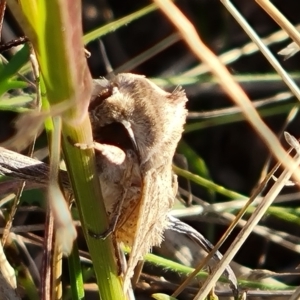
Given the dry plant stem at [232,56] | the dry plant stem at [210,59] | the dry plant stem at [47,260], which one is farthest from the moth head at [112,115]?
the dry plant stem at [232,56]

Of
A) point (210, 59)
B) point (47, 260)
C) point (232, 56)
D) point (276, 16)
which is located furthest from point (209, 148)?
point (210, 59)

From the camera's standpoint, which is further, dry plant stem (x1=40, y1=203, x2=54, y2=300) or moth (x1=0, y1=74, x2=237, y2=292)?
dry plant stem (x1=40, y1=203, x2=54, y2=300)

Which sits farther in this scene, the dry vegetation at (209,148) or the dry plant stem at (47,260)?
the dry vegetation at (209,148)

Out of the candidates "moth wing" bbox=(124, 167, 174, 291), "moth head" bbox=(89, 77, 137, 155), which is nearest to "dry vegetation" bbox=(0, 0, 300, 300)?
"moth wing" bbox=(124, 167, 174, 291)

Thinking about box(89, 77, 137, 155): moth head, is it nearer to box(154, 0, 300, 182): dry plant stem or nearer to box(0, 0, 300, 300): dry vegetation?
box(154, 0, 300, 182): dry plant stem

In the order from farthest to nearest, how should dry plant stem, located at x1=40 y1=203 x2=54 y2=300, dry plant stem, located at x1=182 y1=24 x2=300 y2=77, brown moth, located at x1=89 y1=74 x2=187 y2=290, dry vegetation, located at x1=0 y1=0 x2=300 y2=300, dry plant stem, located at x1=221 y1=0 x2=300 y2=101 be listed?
dry plant stem, located at x1=182 y1=24 x2=300 y2=77
dry vegetation, located at x1=0 y1=0 x2=300 y2=300
dry plant stem, located at x1=40 y1=203 x2=54 y2=300
dry plant stem, located at x1=221 y1=0 x2=300 y2=101
brown moth, located at x1=89 y1=74 x2=187 y2=290

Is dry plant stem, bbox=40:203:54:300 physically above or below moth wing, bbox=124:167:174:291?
below

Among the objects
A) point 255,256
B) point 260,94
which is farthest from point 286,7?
point 255,256

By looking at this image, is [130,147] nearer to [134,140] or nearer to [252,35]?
[134,140]

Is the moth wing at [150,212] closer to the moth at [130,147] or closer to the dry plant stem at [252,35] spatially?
the moth at [130,147]
